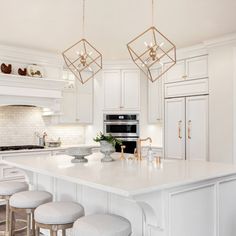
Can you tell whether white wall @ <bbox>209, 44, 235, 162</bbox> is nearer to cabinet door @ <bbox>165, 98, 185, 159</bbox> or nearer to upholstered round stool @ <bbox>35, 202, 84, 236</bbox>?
cabinet door @ <bbox>165, 98, 185, 159</bbox>

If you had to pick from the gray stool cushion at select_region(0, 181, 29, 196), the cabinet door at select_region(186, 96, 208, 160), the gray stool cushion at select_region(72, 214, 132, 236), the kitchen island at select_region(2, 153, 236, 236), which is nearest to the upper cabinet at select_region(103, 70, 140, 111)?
the cabinet door at select_region(186, 96, 208, 160)

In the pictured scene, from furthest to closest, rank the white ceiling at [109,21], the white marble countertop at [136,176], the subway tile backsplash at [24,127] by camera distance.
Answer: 1. the subway tile backsplash at [24,127]
2. the white ceiling at [109,21]
3. the white marble countertop at [136,176]

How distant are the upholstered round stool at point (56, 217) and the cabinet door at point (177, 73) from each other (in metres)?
3.66

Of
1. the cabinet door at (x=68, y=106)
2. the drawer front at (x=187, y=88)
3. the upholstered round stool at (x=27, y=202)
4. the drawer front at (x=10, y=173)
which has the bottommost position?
the drawer front at (x=10, y=173)

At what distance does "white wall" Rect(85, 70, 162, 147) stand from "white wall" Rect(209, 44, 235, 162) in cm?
163

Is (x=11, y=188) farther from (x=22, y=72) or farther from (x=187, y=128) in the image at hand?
(x=187, y=128)

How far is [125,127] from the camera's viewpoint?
6.36 metres

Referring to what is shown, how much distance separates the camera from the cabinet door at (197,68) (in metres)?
5.15

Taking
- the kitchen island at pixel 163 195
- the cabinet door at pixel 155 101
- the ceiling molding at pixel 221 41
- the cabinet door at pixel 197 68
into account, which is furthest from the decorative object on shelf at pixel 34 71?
the ceiling molding at pixel 221 41

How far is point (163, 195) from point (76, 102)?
443 centimetres

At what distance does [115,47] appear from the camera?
17.7 feet

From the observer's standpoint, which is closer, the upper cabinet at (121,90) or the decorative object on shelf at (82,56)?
the decorative object on shelf at (82,56)

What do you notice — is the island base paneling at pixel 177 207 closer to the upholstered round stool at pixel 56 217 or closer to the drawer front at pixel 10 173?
the upholstered round stool at pixel 56 217

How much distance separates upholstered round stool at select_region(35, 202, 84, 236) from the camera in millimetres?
2320
